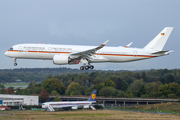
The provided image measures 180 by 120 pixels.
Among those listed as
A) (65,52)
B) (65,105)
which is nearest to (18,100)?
(65,105)

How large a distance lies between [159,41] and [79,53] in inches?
638

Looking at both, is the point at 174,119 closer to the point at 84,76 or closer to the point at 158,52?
the point at 158,52

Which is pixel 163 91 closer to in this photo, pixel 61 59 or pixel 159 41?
pixel 159 41

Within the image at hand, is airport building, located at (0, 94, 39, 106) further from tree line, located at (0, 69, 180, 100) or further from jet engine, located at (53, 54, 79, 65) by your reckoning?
jet engine, located at (53, 54, 79, 65)

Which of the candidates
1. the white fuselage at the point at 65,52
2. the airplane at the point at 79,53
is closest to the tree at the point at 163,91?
the airplane at the point at 79,53

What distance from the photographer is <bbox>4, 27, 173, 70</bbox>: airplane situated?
50.7 metres

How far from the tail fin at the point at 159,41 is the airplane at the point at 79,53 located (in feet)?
5.57

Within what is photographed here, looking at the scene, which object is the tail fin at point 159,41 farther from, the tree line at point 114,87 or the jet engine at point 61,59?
the tree line at point 114,87

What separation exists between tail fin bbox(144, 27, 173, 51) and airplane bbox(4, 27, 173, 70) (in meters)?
1.70

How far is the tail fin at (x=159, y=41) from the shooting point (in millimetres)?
54656

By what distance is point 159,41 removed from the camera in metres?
54.9

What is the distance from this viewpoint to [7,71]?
188 m

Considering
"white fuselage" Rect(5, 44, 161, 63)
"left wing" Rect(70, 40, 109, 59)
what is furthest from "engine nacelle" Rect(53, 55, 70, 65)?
"white fuselage" Rect(5, 44, 161, 63)

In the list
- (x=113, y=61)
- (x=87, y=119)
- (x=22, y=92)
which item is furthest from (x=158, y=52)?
(x=22, y=92)
